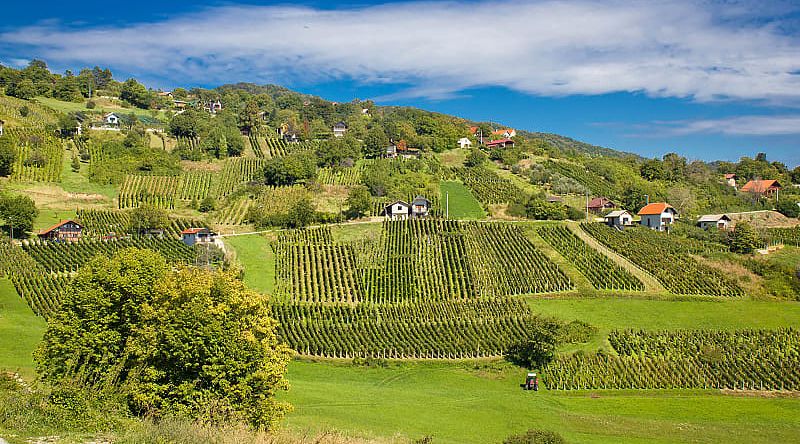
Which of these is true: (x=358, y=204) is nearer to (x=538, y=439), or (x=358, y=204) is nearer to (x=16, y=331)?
(x=16, y=331)

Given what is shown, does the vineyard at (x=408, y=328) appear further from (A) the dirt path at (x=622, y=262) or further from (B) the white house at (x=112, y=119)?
(B) the white house at (x=112, y=119)

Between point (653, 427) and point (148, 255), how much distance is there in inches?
807

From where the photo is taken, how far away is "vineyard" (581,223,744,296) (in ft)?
156

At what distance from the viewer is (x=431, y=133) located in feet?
314

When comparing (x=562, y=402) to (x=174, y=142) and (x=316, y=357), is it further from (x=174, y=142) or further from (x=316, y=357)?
(x=174, y=142)

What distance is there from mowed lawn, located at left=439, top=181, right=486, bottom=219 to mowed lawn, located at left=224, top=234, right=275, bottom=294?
19.5 metres

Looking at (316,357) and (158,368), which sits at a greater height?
(158,368)

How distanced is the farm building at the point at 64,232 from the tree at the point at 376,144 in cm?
4075

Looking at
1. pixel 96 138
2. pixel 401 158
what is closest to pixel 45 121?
pixel 96 138

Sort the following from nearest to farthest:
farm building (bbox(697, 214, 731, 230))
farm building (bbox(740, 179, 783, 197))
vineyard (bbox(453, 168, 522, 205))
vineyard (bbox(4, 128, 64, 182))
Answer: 1. farm building (bbox(697, 214, 731, 230))
2. vineyard (bbox(4, 128, 64, 182))
3. vineyard (bbox(453, 168, 522, 205))
4. farm building (bbox(740, 179, 783, 197))

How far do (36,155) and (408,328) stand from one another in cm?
5116

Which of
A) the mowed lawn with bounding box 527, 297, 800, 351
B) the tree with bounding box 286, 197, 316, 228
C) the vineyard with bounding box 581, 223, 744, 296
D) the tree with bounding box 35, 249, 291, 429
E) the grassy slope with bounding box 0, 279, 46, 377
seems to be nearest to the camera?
the tree with bounding box 35, 249, 291, 429

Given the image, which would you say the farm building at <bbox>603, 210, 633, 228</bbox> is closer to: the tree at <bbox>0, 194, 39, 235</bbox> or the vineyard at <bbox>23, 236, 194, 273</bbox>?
the vineyard at <bbox>23, 236, 194, 273</bbox>

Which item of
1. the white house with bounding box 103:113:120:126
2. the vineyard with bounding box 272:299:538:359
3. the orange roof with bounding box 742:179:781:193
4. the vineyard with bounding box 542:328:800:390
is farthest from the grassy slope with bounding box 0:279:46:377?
the orange roof with bounding box 742:179:781:193
